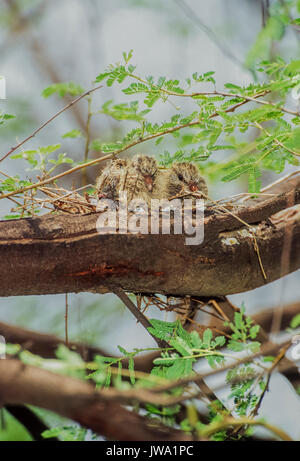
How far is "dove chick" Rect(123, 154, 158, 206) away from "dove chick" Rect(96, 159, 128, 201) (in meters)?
0.03

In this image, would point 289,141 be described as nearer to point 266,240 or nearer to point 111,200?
point 266,240

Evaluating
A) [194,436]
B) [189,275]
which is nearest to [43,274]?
[189,275]

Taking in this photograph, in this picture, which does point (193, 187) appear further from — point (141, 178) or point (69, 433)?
point (69, 433)

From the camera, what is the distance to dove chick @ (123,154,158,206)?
2.20 metres

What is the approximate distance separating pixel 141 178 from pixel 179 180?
0.35 meters

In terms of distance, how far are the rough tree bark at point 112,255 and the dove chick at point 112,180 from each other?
0.43m

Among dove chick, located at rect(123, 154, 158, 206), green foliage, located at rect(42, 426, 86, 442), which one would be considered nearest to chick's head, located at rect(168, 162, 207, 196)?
dove chick, located at rect(123, 154, 158, 206)

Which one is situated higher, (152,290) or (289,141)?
(289,141)

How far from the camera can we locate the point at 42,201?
6.22ft

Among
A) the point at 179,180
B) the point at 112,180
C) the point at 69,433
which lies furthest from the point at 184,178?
the point at 69,433

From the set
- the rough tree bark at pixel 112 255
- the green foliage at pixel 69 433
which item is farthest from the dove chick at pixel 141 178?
the green foliage at pixel 69 433

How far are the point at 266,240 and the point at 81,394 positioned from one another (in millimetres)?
1297

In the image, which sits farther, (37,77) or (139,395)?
(37,77)

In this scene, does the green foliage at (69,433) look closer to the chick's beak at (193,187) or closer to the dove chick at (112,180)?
the dove chick at (112,180)
